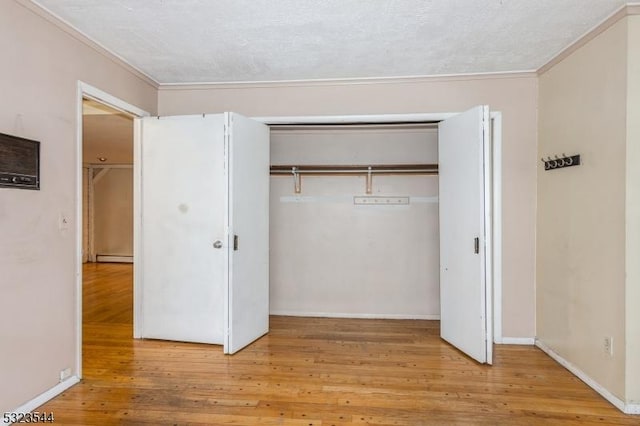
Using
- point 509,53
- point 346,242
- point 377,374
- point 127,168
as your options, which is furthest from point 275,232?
point 127,168

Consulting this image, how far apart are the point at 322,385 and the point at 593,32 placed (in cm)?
322

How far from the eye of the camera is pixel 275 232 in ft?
15.8

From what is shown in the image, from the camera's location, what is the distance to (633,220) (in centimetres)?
247

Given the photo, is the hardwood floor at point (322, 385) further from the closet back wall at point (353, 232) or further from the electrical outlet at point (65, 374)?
the closet back wall at point (353, 232)

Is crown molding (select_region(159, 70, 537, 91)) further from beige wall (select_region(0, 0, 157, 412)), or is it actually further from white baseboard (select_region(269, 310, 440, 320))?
white baseboard (select_region(269, 310, 440, 320))

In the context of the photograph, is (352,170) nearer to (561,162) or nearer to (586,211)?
(561,162)

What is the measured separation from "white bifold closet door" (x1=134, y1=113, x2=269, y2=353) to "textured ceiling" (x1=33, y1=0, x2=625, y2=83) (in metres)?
0.60

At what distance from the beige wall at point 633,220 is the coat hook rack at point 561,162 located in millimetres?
491

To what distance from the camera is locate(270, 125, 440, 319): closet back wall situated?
182 inches

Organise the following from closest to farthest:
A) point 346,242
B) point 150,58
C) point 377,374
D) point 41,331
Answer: point 41,331 < point 377,374 < point 150,58 < point 346,242

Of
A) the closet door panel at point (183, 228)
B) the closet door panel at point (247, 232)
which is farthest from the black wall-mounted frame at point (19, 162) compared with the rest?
the closet door panel at point (247, 232)

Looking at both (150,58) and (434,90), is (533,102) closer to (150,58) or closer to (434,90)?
(434,90)

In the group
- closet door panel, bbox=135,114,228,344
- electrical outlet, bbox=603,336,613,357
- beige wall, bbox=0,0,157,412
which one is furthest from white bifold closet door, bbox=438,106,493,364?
beige wall, bbox=0,0,157,412

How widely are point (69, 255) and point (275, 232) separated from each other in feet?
7.79
